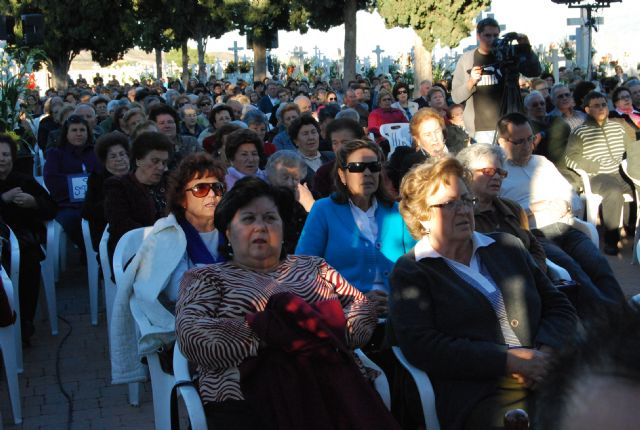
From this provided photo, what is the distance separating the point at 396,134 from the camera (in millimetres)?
10547

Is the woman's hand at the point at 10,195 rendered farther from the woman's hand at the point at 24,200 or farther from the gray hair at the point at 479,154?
the gray hair at the point at 479,154

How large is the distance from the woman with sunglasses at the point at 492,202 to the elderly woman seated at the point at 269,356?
1.32 m

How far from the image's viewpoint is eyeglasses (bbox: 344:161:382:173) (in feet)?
15.9

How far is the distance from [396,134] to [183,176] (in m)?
6.28

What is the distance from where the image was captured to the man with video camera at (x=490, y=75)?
823cm

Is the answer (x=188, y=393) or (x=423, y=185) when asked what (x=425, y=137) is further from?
(x=188, y=393)

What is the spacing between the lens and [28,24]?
16078 millimetres

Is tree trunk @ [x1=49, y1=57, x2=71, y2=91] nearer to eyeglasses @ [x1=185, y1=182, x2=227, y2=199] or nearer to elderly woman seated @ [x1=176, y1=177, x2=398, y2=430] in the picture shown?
eyeglasses @ [x1=185, y1=182, x2=227, y2=199]

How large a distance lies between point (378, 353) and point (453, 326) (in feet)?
1.71

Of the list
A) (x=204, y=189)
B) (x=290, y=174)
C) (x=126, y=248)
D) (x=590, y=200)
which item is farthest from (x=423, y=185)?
(x=590, y=200)

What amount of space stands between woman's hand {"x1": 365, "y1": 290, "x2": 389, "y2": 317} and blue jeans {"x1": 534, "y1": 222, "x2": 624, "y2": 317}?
98 cm

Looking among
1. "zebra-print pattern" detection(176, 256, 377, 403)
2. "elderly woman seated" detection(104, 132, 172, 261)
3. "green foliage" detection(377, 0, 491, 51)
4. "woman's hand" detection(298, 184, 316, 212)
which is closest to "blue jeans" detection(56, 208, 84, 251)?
"elderly woman seated" detection(104, 132, 172, 261)

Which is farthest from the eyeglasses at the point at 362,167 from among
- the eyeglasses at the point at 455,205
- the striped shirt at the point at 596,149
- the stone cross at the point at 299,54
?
the stone cross at the point at 299,54

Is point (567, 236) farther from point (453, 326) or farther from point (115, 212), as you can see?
point (115, 212)
